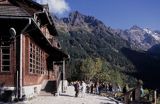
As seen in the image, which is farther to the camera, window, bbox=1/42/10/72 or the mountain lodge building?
window, bbox=1/42/10/72

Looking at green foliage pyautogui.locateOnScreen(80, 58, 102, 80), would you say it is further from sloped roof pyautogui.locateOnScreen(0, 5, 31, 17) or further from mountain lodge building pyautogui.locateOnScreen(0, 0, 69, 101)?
sloped roof pyautogui.locateOnScreen(0, 5, 31, 17)

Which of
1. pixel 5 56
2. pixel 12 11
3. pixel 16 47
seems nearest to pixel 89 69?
pixel 5 56

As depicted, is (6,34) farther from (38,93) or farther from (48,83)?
(48,83)

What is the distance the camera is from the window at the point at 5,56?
2670 cm

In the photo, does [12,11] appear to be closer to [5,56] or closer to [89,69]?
[5,56]

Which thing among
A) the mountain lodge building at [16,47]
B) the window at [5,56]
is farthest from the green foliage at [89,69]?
the window at [5,56]

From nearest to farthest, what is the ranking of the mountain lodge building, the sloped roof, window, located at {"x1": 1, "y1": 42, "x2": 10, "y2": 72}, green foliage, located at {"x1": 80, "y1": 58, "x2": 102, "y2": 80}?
the sloped roof, the mountain lodge building, window, located at {"x1": 1, "y1": 42, "x2": 10, "y2": 72}, green foliage, located at {"x1": 80, "y1": 58, "x2": 102, "y2": 80}

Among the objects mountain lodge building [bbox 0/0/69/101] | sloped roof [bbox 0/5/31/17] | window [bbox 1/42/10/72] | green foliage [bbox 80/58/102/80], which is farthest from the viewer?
green foliage [bbox 80/58/102/80]

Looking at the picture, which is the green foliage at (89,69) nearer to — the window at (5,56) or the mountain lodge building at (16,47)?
the mountain lodge building at (16,47)

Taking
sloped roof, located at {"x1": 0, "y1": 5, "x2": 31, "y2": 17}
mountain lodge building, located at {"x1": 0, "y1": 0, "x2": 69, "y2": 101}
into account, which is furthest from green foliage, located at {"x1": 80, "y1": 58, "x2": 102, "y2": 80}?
sloped roof, located at {"x1": 0, "y1": 5, "x2": 31, "y2": 17}

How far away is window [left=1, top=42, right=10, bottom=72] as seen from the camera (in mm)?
26703

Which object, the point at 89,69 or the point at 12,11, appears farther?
the point at 89,69

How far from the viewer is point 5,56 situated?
88.4ft

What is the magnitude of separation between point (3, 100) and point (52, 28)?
23.4 metres
